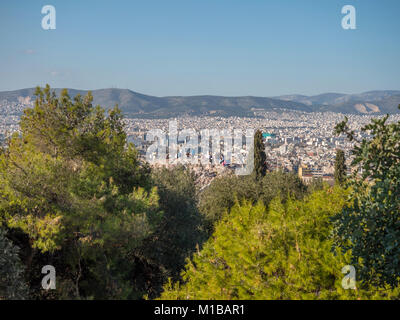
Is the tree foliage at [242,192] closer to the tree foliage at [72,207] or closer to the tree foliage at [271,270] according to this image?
the tree foliage at [72,207]

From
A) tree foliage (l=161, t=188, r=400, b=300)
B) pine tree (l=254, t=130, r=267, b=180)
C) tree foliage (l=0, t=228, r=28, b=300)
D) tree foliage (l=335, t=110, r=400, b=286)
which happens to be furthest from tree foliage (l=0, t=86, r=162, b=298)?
pine tree (l=254, t=130, r=267, b=180)

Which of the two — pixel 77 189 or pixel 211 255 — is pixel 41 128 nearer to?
pixel 77 189

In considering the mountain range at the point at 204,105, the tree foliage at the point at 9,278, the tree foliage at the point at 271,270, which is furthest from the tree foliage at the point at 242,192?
the mountain range at the point at 204,105

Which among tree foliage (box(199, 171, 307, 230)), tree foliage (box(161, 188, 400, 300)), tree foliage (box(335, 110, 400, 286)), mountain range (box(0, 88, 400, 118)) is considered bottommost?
tree foliage (box(199, 171, 307, 230))

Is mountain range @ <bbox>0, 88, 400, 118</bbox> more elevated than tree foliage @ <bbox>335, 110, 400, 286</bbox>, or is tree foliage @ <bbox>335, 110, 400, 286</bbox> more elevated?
mountain range @ <bbox>0, 88, 400, 118</bbox>

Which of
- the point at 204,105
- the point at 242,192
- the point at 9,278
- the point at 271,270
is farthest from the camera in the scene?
the point at 204,105

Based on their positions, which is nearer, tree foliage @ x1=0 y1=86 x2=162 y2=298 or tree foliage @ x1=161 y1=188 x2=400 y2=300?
tree foliage @ x1=161 y1=188 x2=400 y2=300

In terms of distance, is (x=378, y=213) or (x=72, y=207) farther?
(x=72, y=207)

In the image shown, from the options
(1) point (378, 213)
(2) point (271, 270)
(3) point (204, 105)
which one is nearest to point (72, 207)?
(2) point (271, 270)

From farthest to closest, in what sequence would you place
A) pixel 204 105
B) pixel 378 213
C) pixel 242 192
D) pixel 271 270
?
pixel 204 105 < pixel 242 192 < pixel 271 270 < pixel 378 213

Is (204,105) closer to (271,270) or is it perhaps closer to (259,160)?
(259,160)

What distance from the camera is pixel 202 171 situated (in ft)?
125

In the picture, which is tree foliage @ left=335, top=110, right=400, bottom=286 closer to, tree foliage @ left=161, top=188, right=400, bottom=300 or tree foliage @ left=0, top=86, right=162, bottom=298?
tree foliage @ left=161, top=188, right=400, bottom=300

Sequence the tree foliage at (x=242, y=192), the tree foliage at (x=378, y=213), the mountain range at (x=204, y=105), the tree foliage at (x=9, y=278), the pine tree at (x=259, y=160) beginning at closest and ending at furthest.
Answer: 1. the tree foliage at (x=378, y=213)
2. the tree foliage at (x=9, y=278)
3. the tree foliage at (x=242, y=192)
4. the pine tree at (x=259, y=160)
5. the mountain range at (x=204, y=105)
